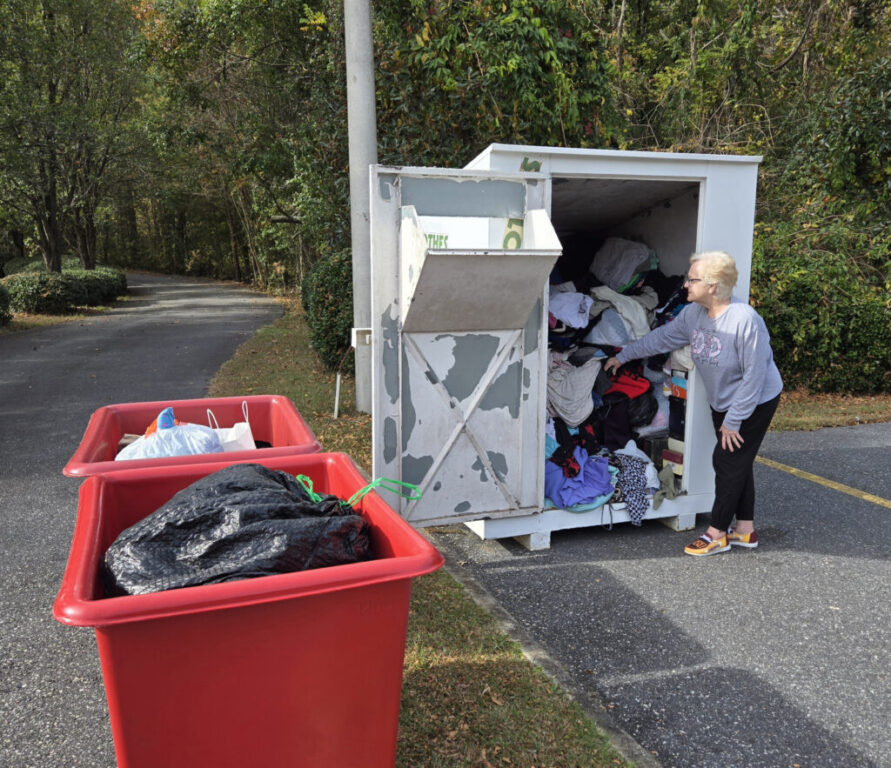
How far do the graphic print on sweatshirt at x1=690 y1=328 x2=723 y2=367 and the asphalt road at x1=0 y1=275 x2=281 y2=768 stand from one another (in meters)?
3.51

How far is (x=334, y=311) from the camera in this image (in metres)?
9.62

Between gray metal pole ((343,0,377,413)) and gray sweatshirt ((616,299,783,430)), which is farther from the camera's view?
gray metal pole ((343,0,377,413))

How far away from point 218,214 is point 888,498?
38.6 meters

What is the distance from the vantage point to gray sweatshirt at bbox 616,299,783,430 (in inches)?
157

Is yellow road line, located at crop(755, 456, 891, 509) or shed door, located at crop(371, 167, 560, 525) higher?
shed door, located at crop(371, 167, 560, 525)

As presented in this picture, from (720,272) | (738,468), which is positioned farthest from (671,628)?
(720,272)

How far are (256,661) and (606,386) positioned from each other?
142 inches

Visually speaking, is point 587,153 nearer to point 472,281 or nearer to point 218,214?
point 472,281

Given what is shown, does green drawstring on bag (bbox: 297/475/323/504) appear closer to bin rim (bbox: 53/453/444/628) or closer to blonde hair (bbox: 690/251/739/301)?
bin rim (bbox: 53/453/444/628)

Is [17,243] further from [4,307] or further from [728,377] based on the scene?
[728,377]

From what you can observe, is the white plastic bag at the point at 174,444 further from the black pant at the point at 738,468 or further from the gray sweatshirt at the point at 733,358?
the black pant at the point at 738,468

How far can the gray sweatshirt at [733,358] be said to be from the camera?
3979mm

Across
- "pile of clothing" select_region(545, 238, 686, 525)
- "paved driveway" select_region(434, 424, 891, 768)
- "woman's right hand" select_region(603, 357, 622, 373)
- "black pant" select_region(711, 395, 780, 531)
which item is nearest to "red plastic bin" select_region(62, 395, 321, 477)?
"paved driveway" select_region(434, 424, 891, 768)

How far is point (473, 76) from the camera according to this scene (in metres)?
7.32
